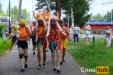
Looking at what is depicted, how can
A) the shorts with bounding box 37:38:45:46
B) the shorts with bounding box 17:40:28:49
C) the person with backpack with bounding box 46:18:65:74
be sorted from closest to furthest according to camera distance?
the person with backpack with bounding box 46:18:65:74 → the shorts with bounding box 37:38:45:46 → the shorts with bounding box 17:40:28:49

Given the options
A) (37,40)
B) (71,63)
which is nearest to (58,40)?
(37,40)

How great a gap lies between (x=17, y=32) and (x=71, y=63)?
3.38 meters

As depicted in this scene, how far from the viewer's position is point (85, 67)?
51.8ft

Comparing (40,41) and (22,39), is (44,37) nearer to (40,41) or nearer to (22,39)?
(40,41)

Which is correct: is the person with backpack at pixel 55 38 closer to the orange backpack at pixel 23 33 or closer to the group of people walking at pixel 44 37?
the group of people walking at pixel 44 37

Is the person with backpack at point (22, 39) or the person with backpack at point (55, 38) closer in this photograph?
the person with backpack at point (55, 38)

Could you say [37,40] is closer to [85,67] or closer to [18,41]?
[18,41]

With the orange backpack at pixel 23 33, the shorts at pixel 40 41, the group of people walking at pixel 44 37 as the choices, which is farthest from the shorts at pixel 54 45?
the orange backpack at pixel 23 33

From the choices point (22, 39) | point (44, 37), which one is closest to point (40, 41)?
point (44, 37)

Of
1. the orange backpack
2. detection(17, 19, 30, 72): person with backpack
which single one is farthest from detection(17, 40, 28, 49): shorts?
the orange backpack

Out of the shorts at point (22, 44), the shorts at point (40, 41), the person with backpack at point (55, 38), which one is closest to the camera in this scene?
the person with backpack at point (55, 38)

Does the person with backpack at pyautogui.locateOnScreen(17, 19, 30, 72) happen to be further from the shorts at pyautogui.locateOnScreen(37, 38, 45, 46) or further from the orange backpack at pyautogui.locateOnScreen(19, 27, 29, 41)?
the shorts at pyautogui.locateOnScreen(37, 38, 45, 46)

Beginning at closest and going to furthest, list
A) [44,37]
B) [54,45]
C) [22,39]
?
[54,45]
[44,37]
[22,39]

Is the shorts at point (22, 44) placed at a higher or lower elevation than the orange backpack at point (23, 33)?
lower
